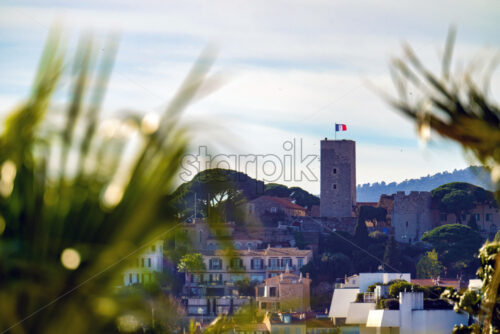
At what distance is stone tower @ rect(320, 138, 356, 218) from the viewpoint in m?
68.9

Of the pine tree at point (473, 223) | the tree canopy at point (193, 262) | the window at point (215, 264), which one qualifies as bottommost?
the window at point (215, 264)

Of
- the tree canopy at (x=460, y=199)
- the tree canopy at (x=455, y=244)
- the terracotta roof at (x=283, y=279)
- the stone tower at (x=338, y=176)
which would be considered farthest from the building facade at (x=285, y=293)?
the tree canopy at (x=460, y=199)

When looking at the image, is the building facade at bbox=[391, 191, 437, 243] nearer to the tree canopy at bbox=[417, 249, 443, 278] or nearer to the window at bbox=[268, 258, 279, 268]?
the tree canopy at bbox=[417, 249, 443, 278]

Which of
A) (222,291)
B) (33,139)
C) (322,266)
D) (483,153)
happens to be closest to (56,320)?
(33,139)

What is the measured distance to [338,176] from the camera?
68938 millimetres

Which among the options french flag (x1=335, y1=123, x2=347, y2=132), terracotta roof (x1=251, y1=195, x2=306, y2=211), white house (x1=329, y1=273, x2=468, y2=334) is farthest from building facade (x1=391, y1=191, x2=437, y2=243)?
white house (x1=329, y1=273, x2=468, y2=334)

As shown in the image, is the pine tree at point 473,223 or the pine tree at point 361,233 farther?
the pine tree at point 473,223

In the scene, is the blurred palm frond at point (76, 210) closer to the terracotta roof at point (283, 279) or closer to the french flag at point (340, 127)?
the terracotta roof at point (283, 279)

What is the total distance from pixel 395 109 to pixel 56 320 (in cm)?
72

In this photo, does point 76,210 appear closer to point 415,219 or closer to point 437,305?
point 437,305

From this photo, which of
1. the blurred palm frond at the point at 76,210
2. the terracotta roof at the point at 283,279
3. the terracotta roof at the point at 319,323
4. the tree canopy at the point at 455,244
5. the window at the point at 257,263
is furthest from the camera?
the tree canopy at the point at 455,244

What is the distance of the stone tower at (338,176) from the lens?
2712 inches

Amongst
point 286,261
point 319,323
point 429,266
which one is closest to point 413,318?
point 319,323

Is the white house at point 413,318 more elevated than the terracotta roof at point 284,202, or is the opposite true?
the terracotta roof at point 284,202
